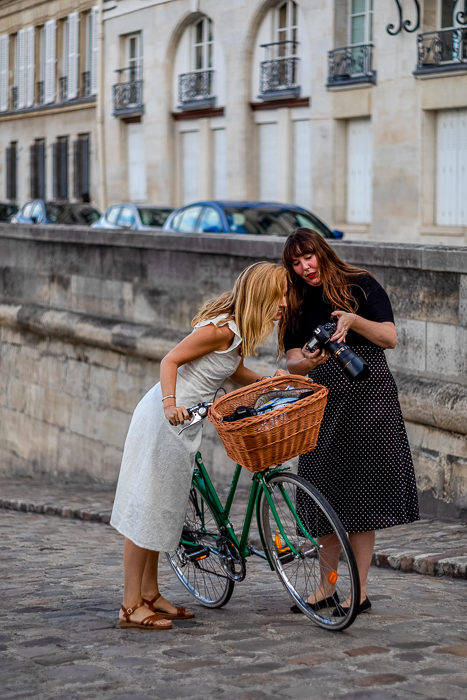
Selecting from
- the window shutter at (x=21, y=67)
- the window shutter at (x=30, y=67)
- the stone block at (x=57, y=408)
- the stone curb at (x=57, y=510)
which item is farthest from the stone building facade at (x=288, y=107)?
the stone curb at (x=57, y=510)

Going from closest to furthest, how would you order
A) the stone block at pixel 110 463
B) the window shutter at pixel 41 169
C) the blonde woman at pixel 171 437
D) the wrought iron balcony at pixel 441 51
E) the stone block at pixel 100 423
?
1. the blonde woman at pixel 171 437
2. the stone block at pixel 100 423
3. the stone block at pixel 110 463
4. the wrought iron balcony at pixel 441 51
5. the window shutter at pixel 41 169

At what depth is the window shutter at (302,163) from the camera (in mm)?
24406

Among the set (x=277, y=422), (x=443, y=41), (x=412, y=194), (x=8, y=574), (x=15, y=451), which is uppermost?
(x=443, y=41)

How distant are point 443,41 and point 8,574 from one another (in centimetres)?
1683

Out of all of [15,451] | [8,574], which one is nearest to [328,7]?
[15,451]

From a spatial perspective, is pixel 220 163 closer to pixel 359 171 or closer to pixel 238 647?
pixel 359 171

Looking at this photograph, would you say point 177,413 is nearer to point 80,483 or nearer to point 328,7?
point 80,483

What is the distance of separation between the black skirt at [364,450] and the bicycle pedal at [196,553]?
671mm

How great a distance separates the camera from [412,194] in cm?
2114

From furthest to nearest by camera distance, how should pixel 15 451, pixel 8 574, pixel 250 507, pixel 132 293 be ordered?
pixel 15 451
pixel 132 293
pixel 8 574
pixel 250 507

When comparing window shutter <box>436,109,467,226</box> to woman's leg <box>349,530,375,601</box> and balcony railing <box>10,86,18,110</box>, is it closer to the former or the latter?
woman's leg <box>349,530,375,601</box>

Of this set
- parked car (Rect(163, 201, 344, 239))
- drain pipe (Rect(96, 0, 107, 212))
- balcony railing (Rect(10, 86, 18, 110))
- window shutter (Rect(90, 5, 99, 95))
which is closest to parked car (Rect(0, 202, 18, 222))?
drain pipe (Rect(96, 0, 107, 212))

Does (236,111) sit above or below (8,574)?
above

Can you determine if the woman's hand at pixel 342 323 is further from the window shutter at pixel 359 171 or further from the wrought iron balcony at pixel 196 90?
the wrought iron balcony at pixel 196 90
